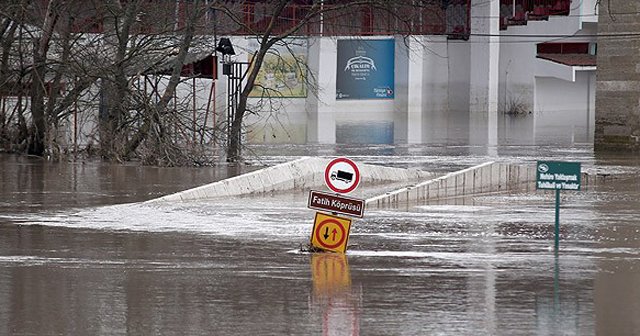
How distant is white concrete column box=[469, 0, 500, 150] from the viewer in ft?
232

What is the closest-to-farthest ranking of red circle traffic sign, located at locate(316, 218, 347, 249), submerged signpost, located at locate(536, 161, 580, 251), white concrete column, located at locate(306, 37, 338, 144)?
red circle traffic sign, located at locate(316, 218, 347, 249), submerged signpost, located at locate(536, 161, 580, 251), white concrete column, located at locate(306, 37, 338, 144)

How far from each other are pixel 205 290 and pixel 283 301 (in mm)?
872

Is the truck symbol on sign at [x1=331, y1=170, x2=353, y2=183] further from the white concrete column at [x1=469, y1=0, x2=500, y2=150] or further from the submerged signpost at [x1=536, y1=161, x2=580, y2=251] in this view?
the white concrete column at [x1=469, y1=0, x2=500, y2=150]

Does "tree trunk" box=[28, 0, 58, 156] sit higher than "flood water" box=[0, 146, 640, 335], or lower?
higher

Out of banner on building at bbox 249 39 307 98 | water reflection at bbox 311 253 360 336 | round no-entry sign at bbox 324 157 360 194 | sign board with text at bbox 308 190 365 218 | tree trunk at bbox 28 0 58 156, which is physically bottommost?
water reflection at bbox 311 253 360 336

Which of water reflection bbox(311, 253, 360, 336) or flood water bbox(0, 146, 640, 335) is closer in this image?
water reflection bbox(311, 253, 360, 336)

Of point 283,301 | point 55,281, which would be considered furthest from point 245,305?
point 55,281

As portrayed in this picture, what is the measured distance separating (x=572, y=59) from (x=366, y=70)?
11.0 meters

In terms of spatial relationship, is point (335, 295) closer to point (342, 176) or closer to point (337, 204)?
point (337, 204)

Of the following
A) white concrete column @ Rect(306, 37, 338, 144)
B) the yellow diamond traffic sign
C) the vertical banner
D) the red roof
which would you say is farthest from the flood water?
the vertical banner

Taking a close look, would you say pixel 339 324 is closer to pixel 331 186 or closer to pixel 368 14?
pixel 331 186

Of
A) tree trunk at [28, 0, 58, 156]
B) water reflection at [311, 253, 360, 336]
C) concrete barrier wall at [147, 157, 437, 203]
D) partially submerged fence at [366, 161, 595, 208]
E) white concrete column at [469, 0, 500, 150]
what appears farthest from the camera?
white concrete column at [469, 0, 500, 150]

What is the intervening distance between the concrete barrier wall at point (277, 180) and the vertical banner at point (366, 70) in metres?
46.7

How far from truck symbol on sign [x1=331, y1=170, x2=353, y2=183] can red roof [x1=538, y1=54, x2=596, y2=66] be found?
55.4 m
